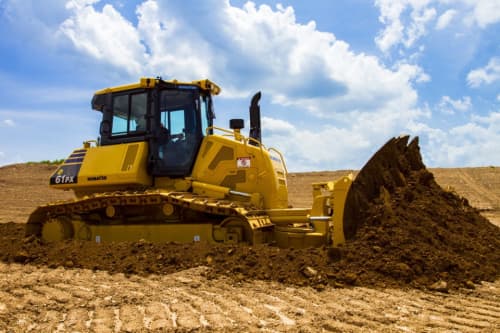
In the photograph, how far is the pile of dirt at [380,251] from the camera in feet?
19.0

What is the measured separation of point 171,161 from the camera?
9.02 metres

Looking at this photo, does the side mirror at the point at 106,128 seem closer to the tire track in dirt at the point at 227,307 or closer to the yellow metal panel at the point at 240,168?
the yellow metal panel at the point at 240,168

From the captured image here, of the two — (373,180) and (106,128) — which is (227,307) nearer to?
(373,180)

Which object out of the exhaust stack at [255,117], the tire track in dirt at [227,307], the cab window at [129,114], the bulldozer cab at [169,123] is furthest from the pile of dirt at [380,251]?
the exhaust stack at [255,117]

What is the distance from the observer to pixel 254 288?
217 inches

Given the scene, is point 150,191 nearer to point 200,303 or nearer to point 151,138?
point 151,138

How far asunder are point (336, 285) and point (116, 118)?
5.89 meters

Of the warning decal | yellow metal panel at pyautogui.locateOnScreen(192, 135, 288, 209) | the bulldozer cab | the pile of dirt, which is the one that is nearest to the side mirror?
the bulldozer cab

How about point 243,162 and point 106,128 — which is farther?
point 106,128

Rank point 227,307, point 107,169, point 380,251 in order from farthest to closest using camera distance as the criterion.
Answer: point 107,169 → point 380,251 → point 227,307

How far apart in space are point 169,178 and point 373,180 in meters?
3.97

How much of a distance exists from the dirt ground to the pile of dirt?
0.07 ft

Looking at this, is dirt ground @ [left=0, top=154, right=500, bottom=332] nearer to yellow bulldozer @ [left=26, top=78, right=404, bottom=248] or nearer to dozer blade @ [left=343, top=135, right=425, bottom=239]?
dozer blade @ [left=343, top=135, right=425, bottom=239]

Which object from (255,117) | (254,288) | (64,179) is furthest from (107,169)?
(254,288)
